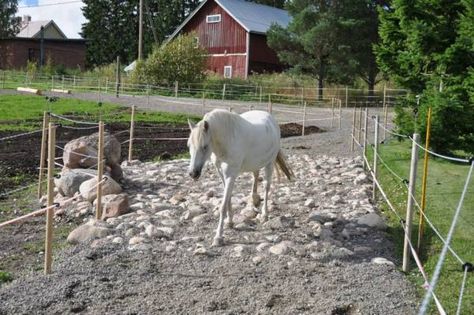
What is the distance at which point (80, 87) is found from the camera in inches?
1575

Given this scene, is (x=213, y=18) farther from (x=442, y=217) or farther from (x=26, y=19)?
(x=442, y=217)

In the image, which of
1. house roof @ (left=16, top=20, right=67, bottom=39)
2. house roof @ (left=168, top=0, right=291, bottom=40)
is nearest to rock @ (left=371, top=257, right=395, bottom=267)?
house roof @ (left=168, top=0, right=291, bottom=40)

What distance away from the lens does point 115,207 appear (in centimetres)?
831

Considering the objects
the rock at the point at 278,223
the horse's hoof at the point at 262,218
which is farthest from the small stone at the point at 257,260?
the horse's hoof at the point at 262,218

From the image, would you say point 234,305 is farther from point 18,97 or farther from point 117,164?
point 18,97

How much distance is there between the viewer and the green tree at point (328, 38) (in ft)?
117

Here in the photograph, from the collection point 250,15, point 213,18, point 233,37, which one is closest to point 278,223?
point 233,37

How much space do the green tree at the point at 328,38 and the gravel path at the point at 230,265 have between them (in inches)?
1089

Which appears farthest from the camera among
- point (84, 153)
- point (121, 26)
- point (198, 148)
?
point (121, 26)

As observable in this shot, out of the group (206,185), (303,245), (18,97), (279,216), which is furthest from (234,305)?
(18,97)

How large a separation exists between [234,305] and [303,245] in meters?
1.90

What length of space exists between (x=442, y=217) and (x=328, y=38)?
2891cm

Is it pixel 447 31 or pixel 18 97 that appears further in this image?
pixel 18 97

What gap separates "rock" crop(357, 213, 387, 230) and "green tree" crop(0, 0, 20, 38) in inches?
2456
